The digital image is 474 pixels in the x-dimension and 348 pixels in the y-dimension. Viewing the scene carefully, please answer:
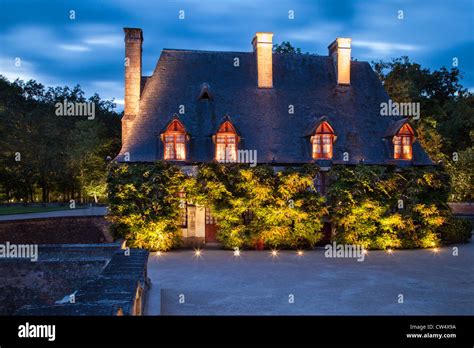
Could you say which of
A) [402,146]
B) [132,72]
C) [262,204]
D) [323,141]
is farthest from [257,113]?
[402,146]

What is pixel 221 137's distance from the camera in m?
22.5

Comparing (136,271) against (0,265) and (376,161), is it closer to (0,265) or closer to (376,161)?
(0,265)

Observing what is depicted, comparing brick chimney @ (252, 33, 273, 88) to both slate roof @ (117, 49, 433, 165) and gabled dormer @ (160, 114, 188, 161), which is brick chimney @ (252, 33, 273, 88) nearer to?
slate roof @ (117, 49, 433, 165)

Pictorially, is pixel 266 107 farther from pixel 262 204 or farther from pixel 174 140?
pixel 262 204

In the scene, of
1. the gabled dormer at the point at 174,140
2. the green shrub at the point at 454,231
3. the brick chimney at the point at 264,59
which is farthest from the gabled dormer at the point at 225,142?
the green shrub at the point at 454,231

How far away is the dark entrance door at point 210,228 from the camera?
22453 mm

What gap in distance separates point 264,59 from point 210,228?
10.5 m

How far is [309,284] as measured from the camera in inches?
518

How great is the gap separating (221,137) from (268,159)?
2.67 meters

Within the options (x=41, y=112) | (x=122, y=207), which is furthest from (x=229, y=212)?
(x=41, y=112)

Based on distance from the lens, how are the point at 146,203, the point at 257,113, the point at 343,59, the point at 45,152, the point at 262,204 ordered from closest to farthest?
1. the point at 146,203
2. the point at 262,204
3. the point at 257,113
4. the point at 343,59
5. the point at 45,152

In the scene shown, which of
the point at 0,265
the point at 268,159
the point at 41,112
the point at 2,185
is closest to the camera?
the point at 0,265

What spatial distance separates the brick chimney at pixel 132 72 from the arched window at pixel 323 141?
32.5 ft

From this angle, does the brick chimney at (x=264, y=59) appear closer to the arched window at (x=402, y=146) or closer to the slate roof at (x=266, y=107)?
the slate roof at (x=266, y=107)
